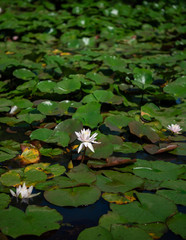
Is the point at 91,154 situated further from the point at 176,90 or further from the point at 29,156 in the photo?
the point at 176,90

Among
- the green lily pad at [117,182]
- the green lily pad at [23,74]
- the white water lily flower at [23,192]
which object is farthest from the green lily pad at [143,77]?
the white water lily flower at [23,192]

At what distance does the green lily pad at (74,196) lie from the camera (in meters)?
1.22

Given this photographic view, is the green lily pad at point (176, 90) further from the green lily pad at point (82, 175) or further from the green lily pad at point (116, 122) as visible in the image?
the green lily pad at point (82, 175)

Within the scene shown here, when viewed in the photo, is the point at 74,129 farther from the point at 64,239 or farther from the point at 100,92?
the point at 64,239

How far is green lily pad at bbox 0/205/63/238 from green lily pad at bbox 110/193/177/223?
0.28 meters

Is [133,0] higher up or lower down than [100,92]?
lower down

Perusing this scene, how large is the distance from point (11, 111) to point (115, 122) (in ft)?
2.89

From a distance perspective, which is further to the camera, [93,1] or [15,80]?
[93,1]

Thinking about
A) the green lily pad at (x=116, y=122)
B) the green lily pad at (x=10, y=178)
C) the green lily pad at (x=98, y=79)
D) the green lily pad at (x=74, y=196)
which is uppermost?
the green lily pad at (x=74, y=196)

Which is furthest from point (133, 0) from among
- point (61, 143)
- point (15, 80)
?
point (61, 143)

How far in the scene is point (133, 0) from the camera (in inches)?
281

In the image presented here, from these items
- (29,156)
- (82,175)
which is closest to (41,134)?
(29,156)

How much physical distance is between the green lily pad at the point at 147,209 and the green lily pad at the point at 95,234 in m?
0.14

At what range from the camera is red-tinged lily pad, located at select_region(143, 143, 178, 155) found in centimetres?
165
